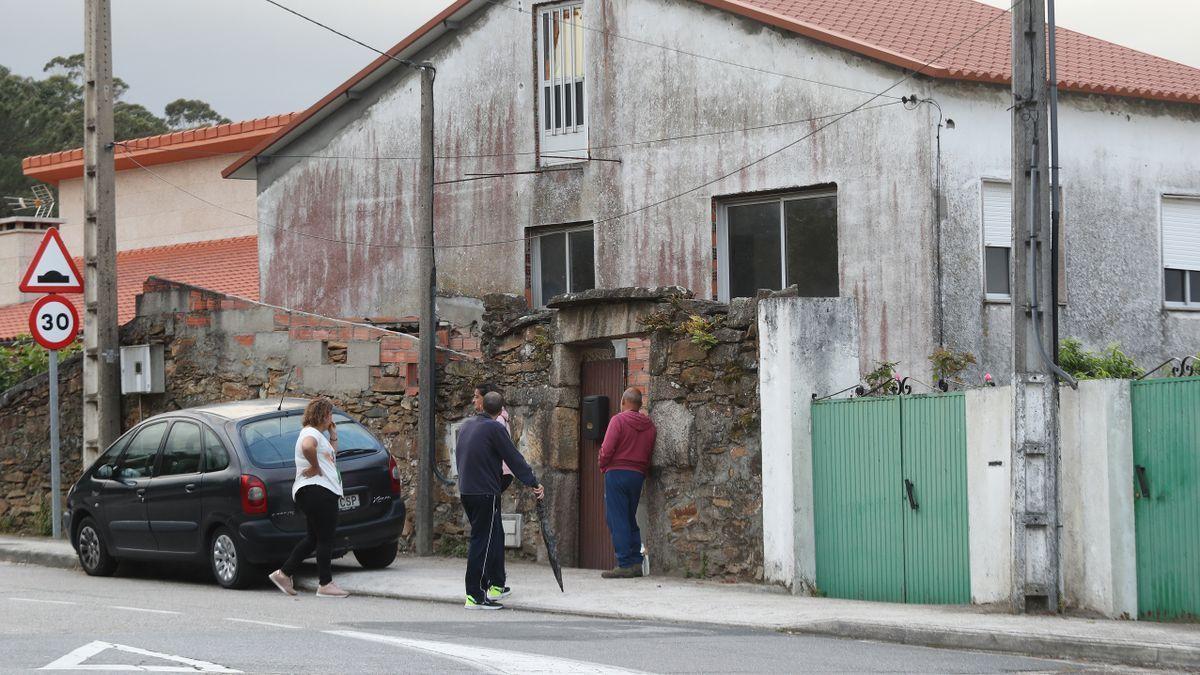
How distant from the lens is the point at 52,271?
62.1 feet

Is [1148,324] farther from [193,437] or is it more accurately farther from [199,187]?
[199,187]

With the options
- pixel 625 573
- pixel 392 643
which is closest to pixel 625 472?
pixel 625 573

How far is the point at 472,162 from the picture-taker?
23.8 m

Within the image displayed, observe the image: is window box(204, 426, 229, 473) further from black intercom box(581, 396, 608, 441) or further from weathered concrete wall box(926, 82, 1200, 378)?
weathered concrete wall box(926, 82, 1200, 378)

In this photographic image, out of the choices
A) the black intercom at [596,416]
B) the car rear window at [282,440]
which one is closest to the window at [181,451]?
the car rear window at [282,440]

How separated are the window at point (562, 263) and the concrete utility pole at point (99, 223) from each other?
646cm

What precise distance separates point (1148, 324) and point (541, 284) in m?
8.48

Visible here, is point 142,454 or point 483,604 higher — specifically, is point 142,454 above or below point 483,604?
above

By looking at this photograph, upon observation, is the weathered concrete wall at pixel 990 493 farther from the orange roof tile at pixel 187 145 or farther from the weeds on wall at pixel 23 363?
the orange roof tile at pixel 187 145

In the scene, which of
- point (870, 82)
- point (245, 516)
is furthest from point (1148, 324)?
point (245, 516)

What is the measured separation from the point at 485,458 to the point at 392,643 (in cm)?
313

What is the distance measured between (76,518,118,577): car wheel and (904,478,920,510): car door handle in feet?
26.6

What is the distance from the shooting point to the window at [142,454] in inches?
607

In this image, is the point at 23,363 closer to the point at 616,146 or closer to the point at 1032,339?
the point at 616,146
